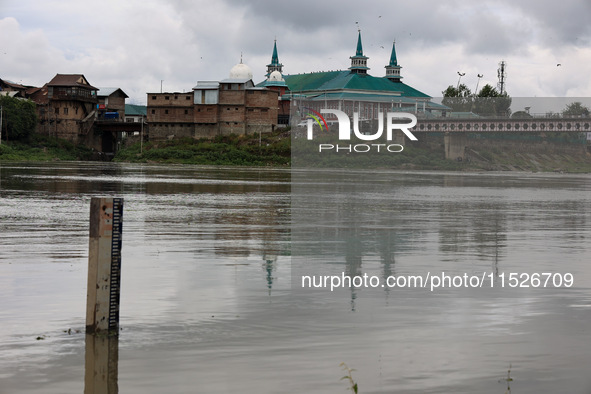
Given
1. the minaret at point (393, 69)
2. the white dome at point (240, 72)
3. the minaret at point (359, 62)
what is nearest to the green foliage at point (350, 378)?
the white dome at point (240, 72)

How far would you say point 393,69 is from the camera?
17812cm

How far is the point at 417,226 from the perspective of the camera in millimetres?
20203

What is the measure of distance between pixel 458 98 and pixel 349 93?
2531 cm

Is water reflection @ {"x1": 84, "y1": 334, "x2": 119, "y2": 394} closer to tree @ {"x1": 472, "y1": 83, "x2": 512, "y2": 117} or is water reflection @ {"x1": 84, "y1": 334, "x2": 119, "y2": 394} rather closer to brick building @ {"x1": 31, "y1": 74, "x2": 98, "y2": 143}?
brick building @ {"x1": 31, "y1": 74, "x2": 98, "y2": 143}

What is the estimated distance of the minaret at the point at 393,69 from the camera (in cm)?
17575

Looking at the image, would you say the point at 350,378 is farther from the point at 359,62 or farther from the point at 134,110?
the point at 359,62

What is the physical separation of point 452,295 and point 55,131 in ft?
367

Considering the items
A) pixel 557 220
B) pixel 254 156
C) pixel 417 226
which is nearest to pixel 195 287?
pixel 417 226

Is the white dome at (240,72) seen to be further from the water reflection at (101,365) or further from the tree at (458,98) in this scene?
the water reflection at (101,365)

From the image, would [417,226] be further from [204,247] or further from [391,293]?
[391,293]

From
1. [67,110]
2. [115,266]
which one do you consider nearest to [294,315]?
[115,266]

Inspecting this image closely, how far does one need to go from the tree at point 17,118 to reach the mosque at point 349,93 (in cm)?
4164

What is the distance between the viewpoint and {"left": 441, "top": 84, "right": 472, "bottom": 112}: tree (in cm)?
15348

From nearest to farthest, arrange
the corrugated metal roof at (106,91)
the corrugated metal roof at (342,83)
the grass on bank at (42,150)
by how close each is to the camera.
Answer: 1. the grass on bank at (42,150)
2. the corrugated metal roof at (106,91)
3. the corrugated metal roof at (342,83)
